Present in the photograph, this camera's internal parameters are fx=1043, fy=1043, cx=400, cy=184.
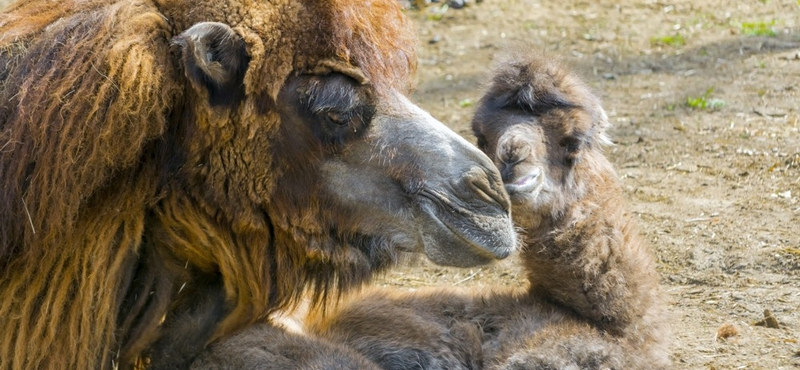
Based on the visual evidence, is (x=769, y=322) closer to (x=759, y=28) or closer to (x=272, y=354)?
(x=272, y=354)

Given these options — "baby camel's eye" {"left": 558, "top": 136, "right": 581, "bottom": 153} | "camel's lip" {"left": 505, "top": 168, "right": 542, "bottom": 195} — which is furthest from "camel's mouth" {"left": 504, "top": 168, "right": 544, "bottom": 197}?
"baby camel's eye" {"left": 558, "top": 136, "right": 581, "bottom": 153}

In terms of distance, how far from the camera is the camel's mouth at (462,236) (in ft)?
12.1

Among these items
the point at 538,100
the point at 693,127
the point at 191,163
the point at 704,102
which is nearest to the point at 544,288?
the point at 538,100

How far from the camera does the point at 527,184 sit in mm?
4438

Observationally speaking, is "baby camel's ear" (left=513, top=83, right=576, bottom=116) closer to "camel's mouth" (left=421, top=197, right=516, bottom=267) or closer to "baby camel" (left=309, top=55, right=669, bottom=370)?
"baby camel" (left=309, top=55, right=669, bottom=370)

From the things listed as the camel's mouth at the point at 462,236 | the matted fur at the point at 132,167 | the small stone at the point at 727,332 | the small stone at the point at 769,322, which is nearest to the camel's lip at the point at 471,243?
the camel's mouth at the point at 462,236

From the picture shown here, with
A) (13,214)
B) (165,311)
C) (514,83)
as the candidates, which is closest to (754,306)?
(514,83)

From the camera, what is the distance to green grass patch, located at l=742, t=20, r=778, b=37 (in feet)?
32.2

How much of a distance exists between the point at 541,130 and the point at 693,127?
3.69m

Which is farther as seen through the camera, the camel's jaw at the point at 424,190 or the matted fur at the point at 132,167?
the camel's jaw at the point at 424,190

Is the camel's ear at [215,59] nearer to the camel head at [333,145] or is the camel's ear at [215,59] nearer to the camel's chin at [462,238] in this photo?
the camel head at [333,145]

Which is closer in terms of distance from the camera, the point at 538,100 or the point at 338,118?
the point at 338,118

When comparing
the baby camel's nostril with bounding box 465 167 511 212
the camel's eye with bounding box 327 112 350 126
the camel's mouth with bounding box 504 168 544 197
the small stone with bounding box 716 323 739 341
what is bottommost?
the small stone with bounding box 716 323 739 341

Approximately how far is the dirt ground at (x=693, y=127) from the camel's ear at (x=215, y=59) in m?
1.03
